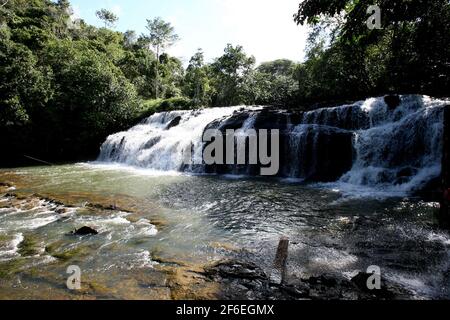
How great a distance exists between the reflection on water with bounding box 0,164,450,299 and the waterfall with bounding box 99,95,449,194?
2583 mm

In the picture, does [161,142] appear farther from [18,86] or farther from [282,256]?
[282,256]

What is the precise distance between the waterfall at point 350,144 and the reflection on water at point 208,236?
2.58m

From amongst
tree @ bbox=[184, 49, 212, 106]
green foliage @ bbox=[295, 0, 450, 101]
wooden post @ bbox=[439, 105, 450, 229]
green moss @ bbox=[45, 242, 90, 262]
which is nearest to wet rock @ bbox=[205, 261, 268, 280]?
green moss @ bbox=[45, 242, 90, 262]

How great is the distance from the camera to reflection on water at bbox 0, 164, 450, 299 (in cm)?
525

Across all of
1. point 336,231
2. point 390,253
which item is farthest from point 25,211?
point 390,253

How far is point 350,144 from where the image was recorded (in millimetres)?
13945

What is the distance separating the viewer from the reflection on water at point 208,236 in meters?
5.25

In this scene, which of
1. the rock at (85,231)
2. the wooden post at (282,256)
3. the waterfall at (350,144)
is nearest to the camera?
the wooden post at (282,256)

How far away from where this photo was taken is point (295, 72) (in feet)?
128

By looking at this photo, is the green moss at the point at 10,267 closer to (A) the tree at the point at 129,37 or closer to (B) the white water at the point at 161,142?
(B) the white water at the point at 161,142

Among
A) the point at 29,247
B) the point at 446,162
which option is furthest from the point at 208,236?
the point at 446,162

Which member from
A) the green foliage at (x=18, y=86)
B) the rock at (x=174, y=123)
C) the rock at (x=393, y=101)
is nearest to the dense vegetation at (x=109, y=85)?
the green foliage at (x=18, y=86)

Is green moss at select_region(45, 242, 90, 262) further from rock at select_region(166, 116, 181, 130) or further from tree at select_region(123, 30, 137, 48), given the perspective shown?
tree at select_region(123, 30, 137, 48)

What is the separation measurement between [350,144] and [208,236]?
30.1 feet
